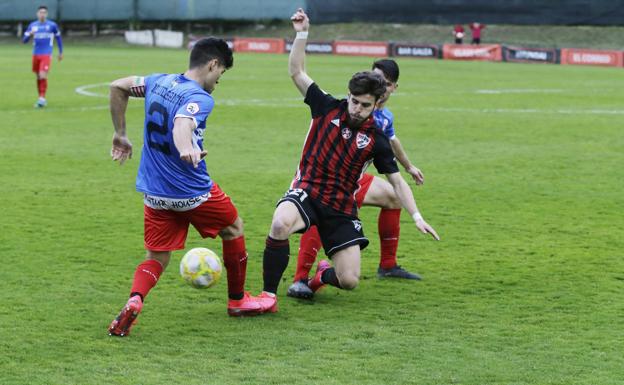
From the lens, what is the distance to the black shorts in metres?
7.74

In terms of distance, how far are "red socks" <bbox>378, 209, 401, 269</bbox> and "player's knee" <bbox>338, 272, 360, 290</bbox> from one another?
1.08 metres

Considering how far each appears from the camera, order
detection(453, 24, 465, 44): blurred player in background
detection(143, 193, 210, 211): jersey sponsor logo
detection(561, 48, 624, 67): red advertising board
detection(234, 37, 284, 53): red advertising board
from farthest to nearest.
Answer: detection(234, 37, 284, 53): red advertising board < detection(453, 24, 465, 44): blurred player in background < detection(561, 48, 624, 67): red advertising board < detection(143, 193, 210, 211): jersey sponsor logo

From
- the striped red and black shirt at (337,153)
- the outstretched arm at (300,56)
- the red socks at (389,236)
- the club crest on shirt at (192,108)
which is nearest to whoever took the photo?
the club crest on shirt at (192,108)

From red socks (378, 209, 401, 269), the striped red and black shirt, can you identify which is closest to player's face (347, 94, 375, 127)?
the striped red and black shirt

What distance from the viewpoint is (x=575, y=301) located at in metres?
7.99

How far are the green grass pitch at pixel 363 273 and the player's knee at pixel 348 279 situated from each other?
0.61ft

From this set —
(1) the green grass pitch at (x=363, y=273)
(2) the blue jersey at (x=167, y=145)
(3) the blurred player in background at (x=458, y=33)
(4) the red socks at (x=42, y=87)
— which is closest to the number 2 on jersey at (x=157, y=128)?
(2) the blue jersey at (x=167, y=145)

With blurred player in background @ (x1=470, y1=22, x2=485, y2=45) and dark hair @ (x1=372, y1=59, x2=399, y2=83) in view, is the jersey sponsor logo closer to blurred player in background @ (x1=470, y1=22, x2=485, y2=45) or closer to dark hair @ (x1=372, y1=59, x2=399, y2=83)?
dark hair @ (x1=372, y1=59, x2=399, y2=83)

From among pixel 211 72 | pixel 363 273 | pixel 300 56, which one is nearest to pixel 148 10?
pixel 363 273

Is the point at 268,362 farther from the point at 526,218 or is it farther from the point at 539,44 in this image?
the point at 539,44

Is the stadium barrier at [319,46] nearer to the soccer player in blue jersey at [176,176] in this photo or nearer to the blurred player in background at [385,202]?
the blurred player in background at [385,202]

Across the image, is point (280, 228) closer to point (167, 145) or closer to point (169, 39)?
point (167, 145)

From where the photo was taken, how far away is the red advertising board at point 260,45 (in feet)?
173

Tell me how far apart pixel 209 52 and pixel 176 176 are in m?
0.83
